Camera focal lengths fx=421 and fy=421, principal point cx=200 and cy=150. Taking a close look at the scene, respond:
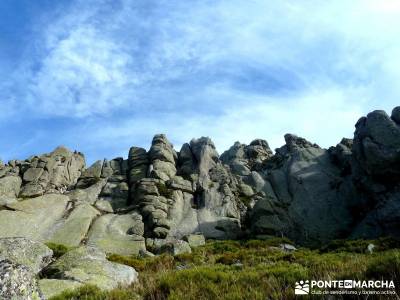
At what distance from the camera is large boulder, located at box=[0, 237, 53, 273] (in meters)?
22.7

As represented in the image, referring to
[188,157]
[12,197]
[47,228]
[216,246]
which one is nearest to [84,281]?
[216,246]

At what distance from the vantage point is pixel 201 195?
258ft

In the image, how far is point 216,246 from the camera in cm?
5584

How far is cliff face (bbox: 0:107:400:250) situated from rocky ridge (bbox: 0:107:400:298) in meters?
0.20

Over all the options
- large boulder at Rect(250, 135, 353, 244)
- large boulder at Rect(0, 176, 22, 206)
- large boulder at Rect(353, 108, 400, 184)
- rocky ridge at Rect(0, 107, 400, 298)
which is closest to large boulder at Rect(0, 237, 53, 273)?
rocky ridge at Rect(0, 107, 400, 298)

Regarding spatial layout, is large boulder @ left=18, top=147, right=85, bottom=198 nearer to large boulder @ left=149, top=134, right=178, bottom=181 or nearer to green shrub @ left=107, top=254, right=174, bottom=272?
large boulder @ left=149, top=134, right=178, bottom=181

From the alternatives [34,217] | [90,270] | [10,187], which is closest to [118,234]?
[34,217]

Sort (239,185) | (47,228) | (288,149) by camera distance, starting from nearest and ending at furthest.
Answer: (47,228) → (239,185) → (288,149)

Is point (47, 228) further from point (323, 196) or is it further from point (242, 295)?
point (242, 295)

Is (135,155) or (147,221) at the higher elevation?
(135,155)

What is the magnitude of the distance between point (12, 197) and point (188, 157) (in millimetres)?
37576

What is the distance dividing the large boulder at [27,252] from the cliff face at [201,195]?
105 ft

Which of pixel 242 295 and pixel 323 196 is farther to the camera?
pixel 323 196

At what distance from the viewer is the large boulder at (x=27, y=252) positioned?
22719 millimetres
